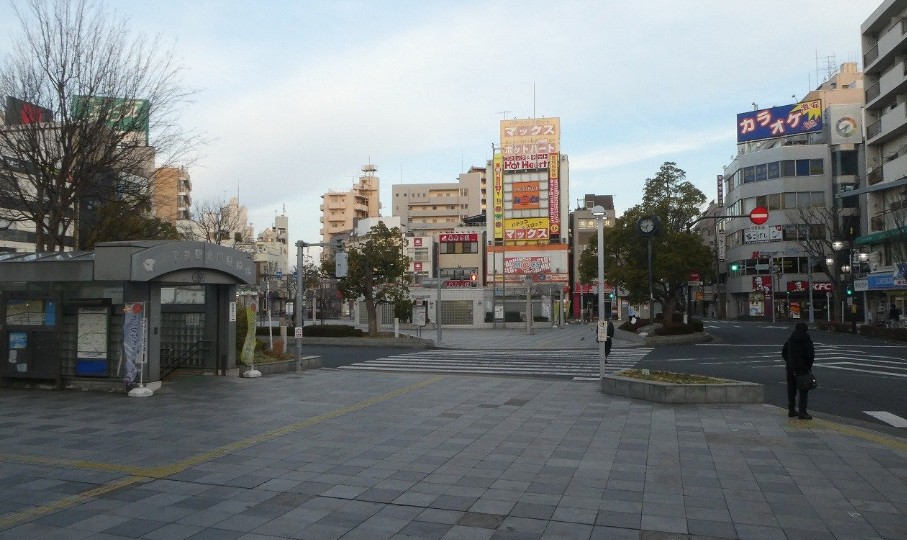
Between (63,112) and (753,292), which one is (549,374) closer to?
(63,112)

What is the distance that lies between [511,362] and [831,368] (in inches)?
423

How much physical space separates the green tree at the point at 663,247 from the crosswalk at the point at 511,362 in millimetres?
9080

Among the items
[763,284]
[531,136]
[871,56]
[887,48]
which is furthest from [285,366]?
[531,136]

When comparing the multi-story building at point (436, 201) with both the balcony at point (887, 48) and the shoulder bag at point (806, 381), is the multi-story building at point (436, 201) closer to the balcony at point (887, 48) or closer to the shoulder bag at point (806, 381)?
the balcony at point (887, 48)

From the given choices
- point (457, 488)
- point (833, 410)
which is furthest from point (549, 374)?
point (457, 488)

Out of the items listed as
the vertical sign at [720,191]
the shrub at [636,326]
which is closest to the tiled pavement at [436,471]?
the shrub at [636,326]

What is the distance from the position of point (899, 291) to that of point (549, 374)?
1431 inches

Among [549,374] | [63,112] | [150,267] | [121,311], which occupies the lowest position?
[549,374]

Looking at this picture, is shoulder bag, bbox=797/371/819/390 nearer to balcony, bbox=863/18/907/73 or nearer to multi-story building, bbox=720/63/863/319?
balcony, bbox=863/18/907/73

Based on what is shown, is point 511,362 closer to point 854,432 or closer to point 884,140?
point 854,432

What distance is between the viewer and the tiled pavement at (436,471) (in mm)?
6020

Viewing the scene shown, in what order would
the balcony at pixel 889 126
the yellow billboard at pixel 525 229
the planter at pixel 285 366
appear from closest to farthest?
1. the planter at pixel 285 366
2. the balcony at pixel 889 126
3. the yellow billboard at pixel 525 229

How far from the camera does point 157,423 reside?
35.9ft

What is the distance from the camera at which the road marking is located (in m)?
11.4
